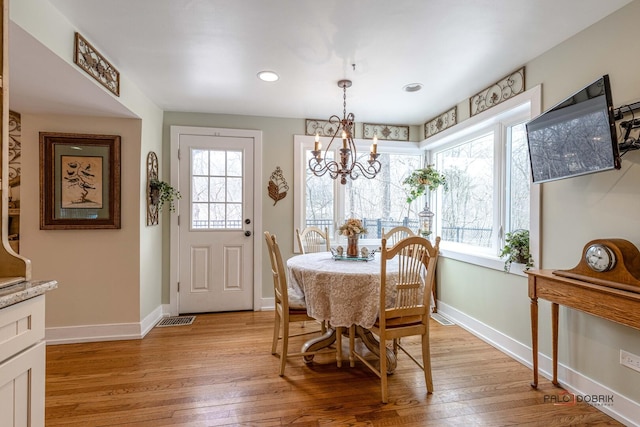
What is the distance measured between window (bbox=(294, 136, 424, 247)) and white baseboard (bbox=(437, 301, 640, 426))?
1397 mm

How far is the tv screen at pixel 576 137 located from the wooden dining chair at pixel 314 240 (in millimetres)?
2066

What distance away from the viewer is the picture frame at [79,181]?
2.74 metres

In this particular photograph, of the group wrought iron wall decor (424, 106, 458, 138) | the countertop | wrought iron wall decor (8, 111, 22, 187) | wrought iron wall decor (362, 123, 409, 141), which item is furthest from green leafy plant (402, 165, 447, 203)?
wrought iron wall decor (8, 111, 22, 187)

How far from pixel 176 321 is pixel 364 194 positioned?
268 cm

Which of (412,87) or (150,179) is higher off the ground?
(412,87)

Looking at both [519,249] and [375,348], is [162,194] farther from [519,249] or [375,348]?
[519,249]

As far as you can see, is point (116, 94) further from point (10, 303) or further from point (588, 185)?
point (588, 185)

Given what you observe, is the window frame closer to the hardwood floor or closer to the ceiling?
the ceiling

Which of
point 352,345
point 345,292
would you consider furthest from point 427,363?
point 345,292

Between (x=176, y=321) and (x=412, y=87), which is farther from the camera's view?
(x=176, y=321)

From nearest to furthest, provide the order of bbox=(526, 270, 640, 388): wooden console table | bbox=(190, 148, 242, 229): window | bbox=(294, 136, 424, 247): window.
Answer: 1. bbox=(526, 270, 640, 388): wooden console table
2. bbox=(190, 148, 242, 229): window
3. bbox=(294, 136, 424, 247): window

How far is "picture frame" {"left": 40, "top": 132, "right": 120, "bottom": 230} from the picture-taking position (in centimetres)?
274

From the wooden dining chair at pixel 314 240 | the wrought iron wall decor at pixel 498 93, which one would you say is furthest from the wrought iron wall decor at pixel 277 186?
the wrought iron wall decor at pixel 498 93

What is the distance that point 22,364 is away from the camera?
1.12 m
